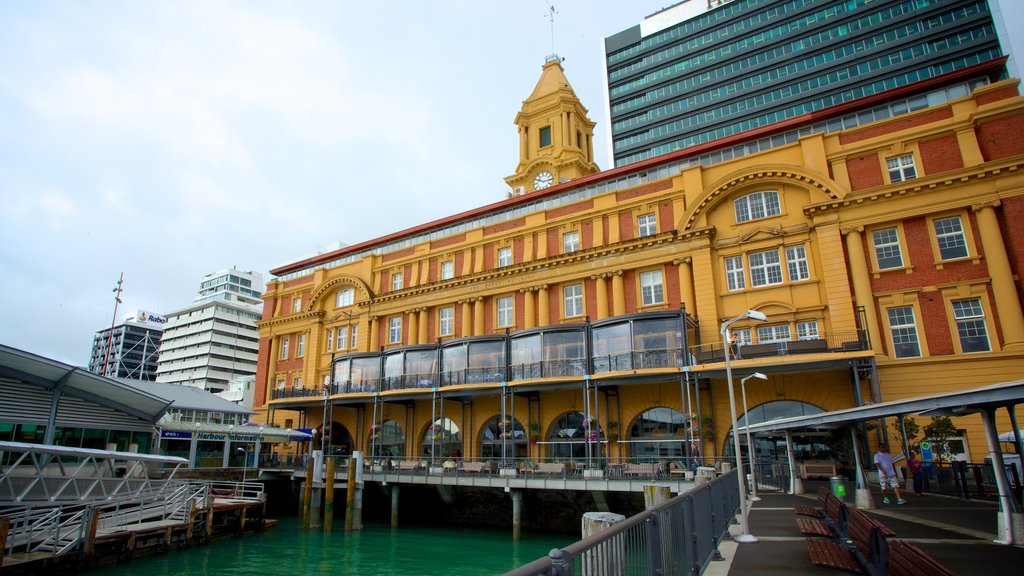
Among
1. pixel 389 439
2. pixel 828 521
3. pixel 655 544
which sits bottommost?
pixel 828 521

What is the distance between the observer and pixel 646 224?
36.0 meters

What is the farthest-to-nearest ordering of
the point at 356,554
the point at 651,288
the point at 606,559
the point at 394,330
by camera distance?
the point at 394,330
the point at 651,288
the point at 356,554
the point at 606,559

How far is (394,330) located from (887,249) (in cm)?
3248

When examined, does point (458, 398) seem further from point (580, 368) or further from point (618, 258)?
point (618, 258)

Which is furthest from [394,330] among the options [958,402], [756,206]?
[958,402]

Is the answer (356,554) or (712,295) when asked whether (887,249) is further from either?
(356,554)

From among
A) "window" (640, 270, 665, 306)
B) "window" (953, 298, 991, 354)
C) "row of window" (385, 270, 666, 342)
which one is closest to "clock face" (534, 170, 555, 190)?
"row of window" (385, 270, 666, 342)

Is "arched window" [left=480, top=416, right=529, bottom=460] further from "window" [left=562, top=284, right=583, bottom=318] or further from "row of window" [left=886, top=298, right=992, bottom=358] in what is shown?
"row of window" [left=886, top=298, right=992, bottom=358]

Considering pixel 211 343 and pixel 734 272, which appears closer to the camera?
pixel 734 272

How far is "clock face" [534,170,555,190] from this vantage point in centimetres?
5276

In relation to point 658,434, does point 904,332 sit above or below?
above

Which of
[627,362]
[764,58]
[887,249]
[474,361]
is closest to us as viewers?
[887,249]

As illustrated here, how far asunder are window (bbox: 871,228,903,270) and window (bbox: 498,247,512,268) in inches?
863

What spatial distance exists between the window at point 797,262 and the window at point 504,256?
709 inches
